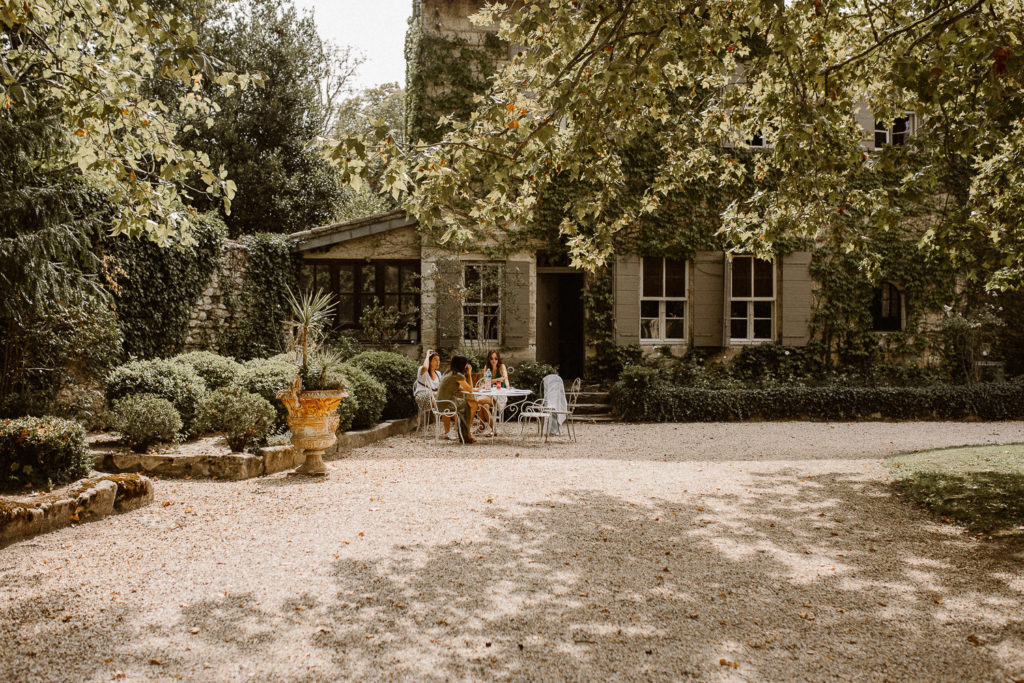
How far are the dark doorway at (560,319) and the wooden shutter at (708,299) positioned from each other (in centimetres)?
237

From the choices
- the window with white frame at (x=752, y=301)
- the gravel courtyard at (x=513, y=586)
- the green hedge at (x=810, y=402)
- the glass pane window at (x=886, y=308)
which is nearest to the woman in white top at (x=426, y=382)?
the green hedge at (x=810, y=402)

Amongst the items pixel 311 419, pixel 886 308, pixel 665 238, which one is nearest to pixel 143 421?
pixel 311 419

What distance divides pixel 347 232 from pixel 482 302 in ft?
9.43


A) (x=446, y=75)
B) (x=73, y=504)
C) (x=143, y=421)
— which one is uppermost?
(x=446, y=75)

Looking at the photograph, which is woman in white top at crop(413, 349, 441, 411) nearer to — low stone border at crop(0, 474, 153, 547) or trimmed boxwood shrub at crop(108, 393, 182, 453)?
trimmed boxwood shrub at crop(108, 393, 182, 453)

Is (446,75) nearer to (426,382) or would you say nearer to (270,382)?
(426,382)

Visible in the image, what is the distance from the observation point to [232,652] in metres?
2.89

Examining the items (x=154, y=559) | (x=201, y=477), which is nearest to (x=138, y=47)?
(x=201, y=477)

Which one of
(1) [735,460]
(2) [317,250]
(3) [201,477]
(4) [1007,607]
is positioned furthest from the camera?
(2) [317,250]

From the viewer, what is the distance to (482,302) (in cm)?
1302

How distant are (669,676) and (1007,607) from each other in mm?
2060

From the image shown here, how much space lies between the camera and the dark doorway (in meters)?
14.2

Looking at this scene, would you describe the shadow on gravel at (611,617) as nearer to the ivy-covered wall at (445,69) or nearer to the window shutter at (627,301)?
the window shutter at (627,301)

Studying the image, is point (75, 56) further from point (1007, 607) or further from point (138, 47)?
point (1007, 607)
